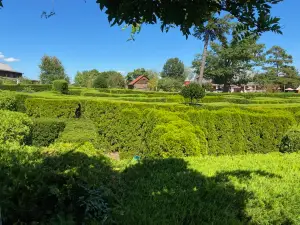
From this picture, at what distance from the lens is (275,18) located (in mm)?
1283

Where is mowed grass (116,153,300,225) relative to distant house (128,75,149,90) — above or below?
below

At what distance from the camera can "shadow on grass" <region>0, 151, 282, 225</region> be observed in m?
2.12

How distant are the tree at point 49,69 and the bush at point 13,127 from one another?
46.6 metres

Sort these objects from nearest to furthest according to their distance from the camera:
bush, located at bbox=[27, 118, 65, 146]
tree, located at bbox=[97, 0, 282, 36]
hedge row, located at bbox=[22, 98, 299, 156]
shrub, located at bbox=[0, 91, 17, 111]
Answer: tree, located at bbox=[97, 0, 282, 36] < bush, located at bbox=[27, 118, 65, 146] < hedge row, located at bbox=[22, 98, 299, 156] < shrub, located at bbox=[0, 91, 17, 111]

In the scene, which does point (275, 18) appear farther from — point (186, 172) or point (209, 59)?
point (209, 59)

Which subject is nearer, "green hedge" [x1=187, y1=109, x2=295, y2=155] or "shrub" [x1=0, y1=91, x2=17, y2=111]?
"green hedge" [x1=187, y1=109, x2=295, y2=155]

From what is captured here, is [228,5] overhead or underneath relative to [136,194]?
overhead

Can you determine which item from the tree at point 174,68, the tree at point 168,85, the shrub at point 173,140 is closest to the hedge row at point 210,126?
the shrub at point 173,140

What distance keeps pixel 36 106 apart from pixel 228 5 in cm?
969

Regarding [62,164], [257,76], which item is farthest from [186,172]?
[257,76]

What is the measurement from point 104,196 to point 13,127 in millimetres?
3481

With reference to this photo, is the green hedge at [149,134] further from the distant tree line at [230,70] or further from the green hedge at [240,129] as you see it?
the distant tree line at [230,70]

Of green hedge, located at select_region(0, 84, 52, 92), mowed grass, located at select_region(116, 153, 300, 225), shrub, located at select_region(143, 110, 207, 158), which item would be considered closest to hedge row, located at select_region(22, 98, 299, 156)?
shrub, located at select_region(143, 110, 207, 158)

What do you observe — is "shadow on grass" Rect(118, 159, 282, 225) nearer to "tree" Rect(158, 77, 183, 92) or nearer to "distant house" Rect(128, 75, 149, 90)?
"tree" Rect(158, 77, 183, 92)
